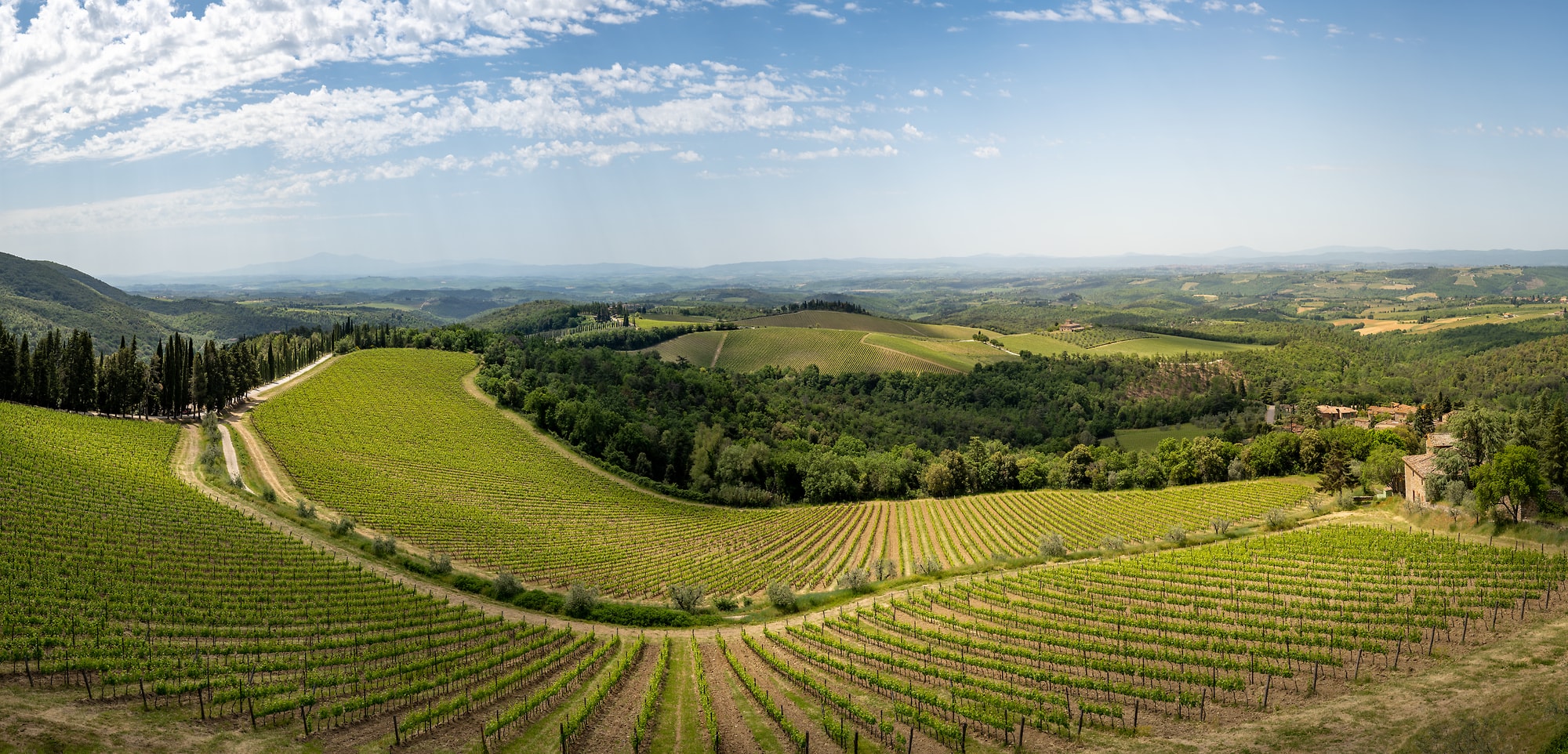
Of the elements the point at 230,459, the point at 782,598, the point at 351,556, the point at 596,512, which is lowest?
the point at 596,512

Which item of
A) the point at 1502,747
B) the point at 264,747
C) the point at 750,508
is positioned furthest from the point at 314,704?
the point at 750,508

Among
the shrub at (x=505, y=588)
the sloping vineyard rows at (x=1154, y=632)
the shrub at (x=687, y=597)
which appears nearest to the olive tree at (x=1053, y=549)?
the sloping vineyard rows at (x=1154, y=632)

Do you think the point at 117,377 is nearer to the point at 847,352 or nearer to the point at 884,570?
the point at 884,570

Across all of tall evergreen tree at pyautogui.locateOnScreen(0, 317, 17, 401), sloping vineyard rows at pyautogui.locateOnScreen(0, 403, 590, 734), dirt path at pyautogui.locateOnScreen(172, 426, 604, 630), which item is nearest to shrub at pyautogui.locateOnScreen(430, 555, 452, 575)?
dirt path at pyautogui.locateOnScreen(172, 426, 604, 630)

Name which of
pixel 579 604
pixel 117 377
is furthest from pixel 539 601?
pixel 117 377

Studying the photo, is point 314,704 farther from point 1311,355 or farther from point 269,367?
point 1311,355

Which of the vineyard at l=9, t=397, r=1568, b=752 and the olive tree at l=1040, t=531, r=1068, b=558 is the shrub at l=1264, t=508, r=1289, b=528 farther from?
the olive tree at l=1040, t=531, r=1068, b=558
